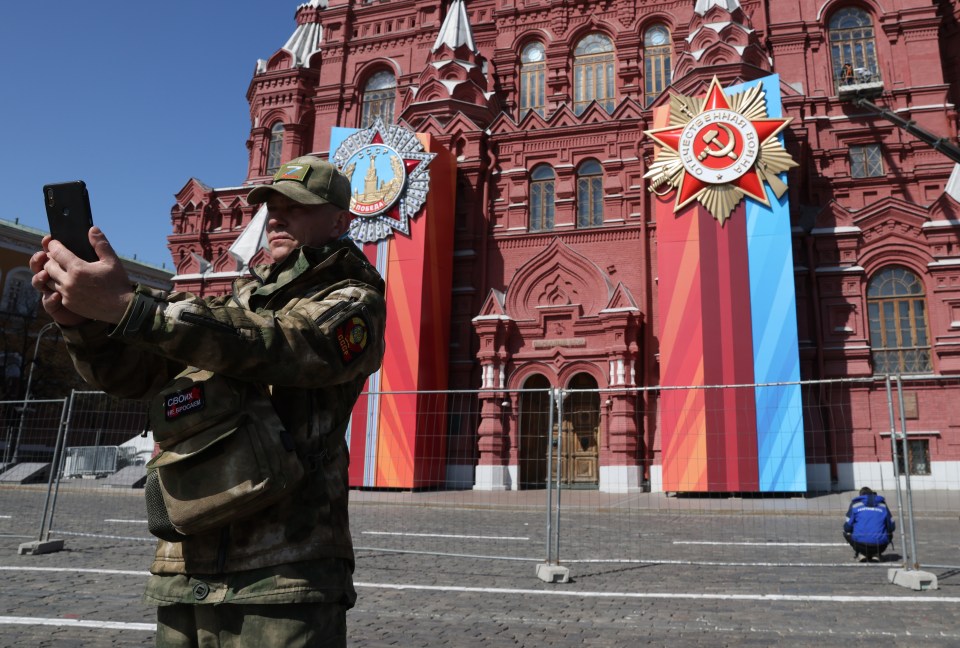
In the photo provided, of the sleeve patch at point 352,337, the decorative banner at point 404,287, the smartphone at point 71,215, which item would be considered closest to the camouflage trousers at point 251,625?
the sleeve patch at point 352,337

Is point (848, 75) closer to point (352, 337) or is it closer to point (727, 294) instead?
point (727, 294)

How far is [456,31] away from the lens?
2728 cm

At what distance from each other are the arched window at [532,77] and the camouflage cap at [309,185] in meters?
26.6

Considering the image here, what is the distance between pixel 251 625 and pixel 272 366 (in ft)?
2.12

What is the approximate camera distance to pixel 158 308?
1518 mm

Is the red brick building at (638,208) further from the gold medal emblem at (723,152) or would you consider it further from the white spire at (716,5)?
the gold medal emblem at (723,152)

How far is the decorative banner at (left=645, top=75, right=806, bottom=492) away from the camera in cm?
1783

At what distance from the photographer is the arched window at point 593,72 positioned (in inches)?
1058

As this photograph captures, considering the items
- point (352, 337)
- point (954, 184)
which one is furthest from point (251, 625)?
point (954, 184)

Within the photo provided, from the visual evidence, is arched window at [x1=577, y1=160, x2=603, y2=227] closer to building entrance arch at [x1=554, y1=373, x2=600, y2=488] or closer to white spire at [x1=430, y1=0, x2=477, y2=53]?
building entrance arch at [x1=554, y1=373, x2=600, y2=488]

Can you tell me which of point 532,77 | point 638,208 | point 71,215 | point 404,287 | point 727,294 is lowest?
point 71,215

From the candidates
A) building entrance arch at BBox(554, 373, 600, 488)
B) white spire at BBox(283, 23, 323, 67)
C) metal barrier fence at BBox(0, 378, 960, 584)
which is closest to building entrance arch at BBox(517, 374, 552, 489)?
metal barrier fence at BBox(0, 378, 960, 584)

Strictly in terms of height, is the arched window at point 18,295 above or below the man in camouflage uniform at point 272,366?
above

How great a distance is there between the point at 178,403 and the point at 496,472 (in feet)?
64.5
